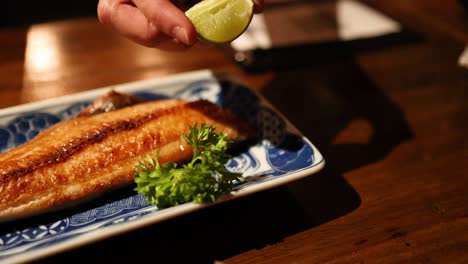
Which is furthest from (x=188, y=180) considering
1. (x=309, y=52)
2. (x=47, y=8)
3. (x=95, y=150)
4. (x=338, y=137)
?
(x=47, y=8)

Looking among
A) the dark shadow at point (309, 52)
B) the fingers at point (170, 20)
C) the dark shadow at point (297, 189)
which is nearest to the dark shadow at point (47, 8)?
the dark shadow at point (309, 52)

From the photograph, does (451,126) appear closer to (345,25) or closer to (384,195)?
(384,195)

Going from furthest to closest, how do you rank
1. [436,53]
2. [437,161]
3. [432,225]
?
[436,53] < [437,161] < [432,225]

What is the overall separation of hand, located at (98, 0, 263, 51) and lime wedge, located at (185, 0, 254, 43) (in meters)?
0.09

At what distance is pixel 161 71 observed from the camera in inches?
123

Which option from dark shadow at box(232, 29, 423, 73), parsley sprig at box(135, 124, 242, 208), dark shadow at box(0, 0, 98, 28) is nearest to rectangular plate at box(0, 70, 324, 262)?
parsley sprig at box(135, 124, 242, 208)

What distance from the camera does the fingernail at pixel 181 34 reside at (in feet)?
5.64

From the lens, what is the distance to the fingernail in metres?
1.72

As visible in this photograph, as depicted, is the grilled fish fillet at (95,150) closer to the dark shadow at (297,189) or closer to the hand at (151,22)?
the dark shadow at (297,189)

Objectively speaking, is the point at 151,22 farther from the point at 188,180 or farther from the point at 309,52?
the point at 309,52

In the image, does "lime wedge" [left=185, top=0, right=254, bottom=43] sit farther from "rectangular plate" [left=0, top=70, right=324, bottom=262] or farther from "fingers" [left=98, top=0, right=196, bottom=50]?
"rectangular plate" [left=0, top=70, right=324, bottom=262]

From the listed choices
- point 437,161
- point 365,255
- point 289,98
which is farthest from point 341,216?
point 289,98

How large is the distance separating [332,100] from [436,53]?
51.1 inches

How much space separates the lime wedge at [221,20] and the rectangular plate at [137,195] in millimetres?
662
